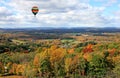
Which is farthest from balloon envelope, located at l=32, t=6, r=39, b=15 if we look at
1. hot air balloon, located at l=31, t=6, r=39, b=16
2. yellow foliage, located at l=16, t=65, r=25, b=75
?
yellow foliage, located at l=16, t=65, r=25, b=75

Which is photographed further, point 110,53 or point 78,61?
point 110,53

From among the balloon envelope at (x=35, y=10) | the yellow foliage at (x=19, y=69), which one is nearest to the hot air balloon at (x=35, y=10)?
the balloon envelope at (x=35, y=10)

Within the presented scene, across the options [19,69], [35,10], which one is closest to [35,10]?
[35,10]

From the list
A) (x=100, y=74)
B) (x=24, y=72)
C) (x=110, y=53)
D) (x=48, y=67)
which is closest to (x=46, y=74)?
(x=48, y=67)

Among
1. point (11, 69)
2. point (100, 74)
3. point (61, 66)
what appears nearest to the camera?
point (100, 74)

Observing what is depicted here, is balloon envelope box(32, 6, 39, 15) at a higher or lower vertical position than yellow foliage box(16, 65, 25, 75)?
higher

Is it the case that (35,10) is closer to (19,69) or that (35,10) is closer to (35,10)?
(35,10)

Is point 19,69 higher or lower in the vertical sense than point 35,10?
lower

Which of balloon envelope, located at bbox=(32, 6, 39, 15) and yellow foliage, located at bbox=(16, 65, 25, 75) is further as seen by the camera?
yellow foliage, located at bbox=(16, 65, 25, 75)

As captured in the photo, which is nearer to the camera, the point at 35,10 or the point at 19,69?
the point at 35,10

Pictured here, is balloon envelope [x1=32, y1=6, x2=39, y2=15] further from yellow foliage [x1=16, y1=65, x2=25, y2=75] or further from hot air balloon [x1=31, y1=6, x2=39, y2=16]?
yellow foliage [x1=16, y1=65, x2=25, y2=75]

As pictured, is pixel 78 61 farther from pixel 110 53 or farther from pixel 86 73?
pixel 110 53
